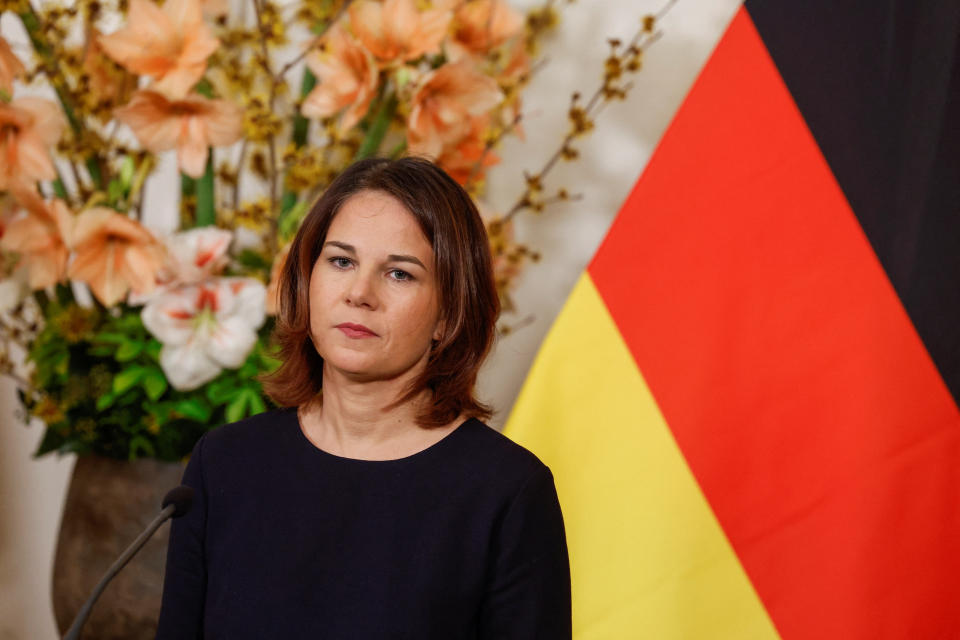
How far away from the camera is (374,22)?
38.1 inches

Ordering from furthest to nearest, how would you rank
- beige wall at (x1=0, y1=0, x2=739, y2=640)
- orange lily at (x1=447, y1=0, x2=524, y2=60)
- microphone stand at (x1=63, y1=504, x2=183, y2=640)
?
beige wall at (x1=0, y1=0, x2=739, y2=640)
orange lily at (x1=447, y1=0, x2=524, y2=60)
microphone stand at (x1=63, y1=504, x2=183, y2=640)

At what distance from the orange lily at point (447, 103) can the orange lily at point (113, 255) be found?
0.98 feet

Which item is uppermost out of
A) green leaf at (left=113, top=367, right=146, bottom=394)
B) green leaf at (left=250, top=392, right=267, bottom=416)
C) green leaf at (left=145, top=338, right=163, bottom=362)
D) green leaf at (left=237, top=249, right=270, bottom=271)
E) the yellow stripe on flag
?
green leaf at (left=237, top=249, right=270, bottom=271)

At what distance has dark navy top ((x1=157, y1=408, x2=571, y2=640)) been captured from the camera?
73 cm

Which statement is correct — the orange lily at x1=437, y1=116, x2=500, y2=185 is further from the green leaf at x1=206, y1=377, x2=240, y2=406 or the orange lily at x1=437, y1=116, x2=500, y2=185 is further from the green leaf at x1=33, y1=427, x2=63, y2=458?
the green leaf at x1=33, y1=427, x2=63, y2=458

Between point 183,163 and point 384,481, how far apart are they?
42 centimetres

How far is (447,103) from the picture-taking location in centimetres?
99

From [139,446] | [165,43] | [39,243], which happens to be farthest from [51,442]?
[165,43]

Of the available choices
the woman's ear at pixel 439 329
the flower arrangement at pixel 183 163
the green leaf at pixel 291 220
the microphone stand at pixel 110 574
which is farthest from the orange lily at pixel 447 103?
the microphone stand at pixel 110 574

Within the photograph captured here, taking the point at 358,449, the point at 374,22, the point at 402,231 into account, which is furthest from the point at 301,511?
the point at 374,22

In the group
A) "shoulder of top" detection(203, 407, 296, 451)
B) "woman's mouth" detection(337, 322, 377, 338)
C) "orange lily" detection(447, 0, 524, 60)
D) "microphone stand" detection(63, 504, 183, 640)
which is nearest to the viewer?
"microphone stand" detection(63, 504, 183, 640)

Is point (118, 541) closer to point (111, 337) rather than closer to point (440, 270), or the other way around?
point (111, 337)

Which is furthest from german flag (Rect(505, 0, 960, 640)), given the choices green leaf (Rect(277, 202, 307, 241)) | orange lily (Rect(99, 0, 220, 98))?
orange lily (Rect(99, 0, 220, 98))

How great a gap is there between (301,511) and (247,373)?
0.27m
